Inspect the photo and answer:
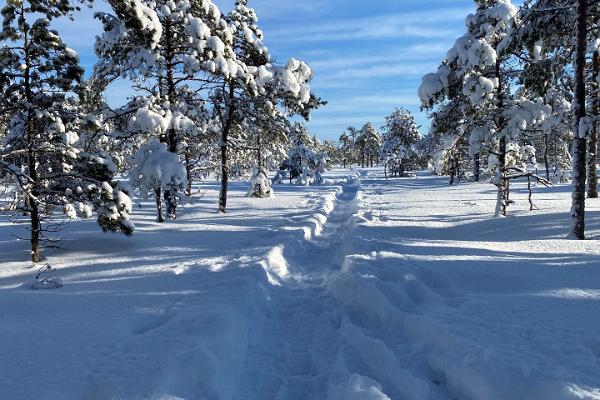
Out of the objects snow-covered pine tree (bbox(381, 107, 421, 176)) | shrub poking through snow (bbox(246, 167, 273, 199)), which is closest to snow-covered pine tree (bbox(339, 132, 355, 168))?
snow-covered pine tree (bbox(381, 107, 421, 176))

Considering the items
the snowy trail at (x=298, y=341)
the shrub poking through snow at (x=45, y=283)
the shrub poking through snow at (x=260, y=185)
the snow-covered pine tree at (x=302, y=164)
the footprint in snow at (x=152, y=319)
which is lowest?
the snowy trail at (x=298, y=341)

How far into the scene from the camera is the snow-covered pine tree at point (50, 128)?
9.41m

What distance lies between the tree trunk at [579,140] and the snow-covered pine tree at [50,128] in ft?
36.1

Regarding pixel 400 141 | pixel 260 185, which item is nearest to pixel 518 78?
pixel 260 185

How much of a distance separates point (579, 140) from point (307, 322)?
8.75 meters

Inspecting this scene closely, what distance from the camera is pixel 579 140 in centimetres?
1077

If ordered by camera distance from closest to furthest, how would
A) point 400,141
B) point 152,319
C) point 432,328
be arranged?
point 432,328 < point 152,319 < point 400,141

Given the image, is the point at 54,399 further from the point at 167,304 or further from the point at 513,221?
the point at 513,221

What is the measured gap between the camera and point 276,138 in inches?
818

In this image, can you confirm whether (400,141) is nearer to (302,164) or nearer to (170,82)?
(302,164)

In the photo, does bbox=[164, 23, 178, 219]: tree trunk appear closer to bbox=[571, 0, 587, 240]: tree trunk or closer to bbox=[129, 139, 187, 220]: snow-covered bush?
bbox=[129, 139, 187, 220]: snow-covered bush

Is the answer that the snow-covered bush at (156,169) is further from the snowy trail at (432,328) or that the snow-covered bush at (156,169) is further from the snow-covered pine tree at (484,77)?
the snow-covered pine tree at (484,77)

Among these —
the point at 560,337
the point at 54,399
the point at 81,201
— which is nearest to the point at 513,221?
the point at 560,337

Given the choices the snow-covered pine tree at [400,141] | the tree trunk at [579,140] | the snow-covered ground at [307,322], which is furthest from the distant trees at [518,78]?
the snow-covered pine tree at [400,141]
